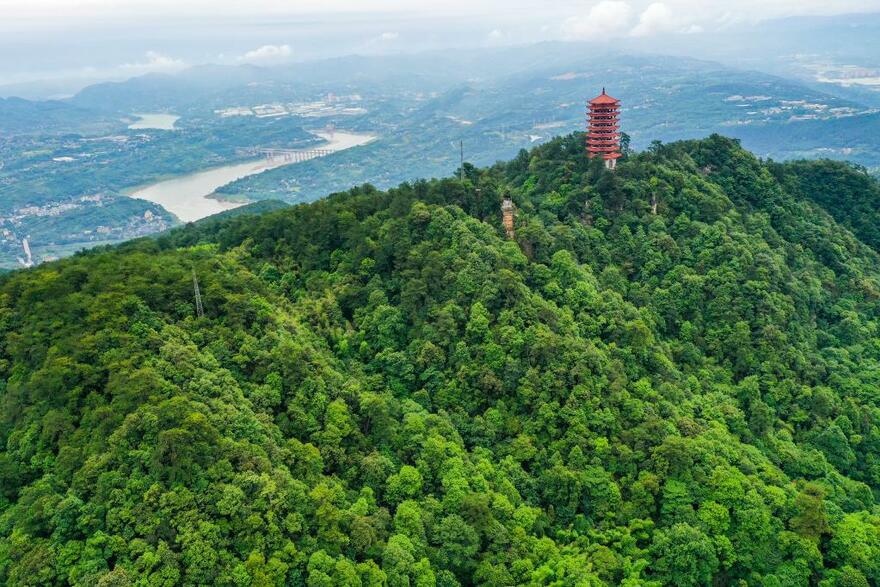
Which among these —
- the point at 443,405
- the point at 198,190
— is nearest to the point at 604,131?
the point at 443,405

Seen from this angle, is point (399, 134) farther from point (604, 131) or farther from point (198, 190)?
point (604, 131)

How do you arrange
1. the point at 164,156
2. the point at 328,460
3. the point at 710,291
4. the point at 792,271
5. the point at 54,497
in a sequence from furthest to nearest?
1. the point at 164,156
2. the point at 792,271
3. the point at 710,291
4. the point at 328,460
5. the point at 54,497

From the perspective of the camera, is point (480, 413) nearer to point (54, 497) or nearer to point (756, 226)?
point (54, 497)

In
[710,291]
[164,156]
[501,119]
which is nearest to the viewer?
[710,291]

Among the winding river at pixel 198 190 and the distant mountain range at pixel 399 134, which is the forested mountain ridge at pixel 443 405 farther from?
the distant mountain range at pixel 399 134

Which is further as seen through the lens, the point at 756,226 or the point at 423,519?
the point at 756,226

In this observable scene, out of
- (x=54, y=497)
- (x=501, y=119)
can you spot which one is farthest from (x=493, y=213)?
(x=501, y=119)
